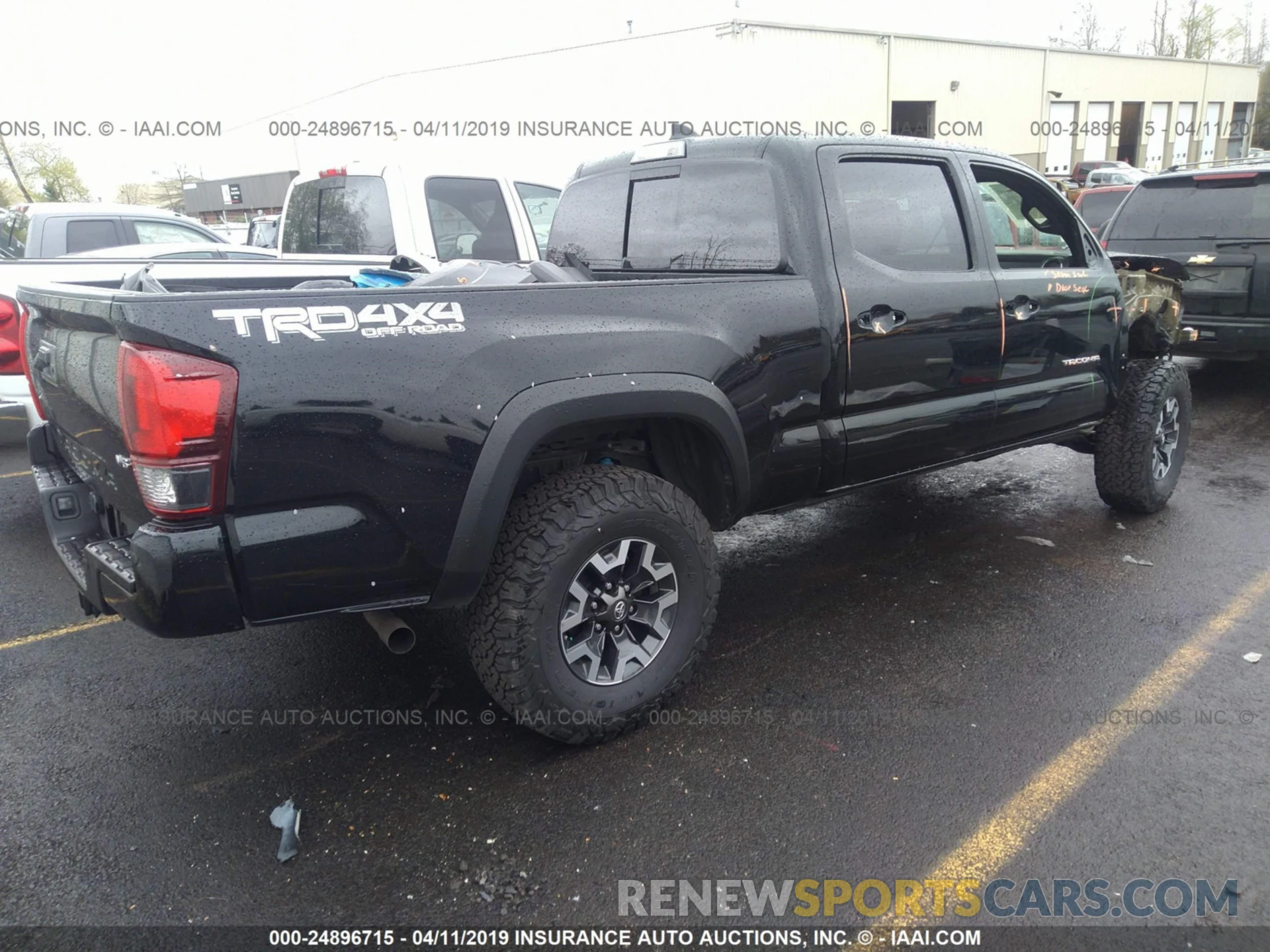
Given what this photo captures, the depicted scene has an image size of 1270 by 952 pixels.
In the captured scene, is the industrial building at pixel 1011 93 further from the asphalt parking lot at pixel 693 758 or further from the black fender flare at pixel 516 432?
the black fender flare at pixel 516 432

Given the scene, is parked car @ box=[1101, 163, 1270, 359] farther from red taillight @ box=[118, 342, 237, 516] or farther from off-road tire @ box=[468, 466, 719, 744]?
red taillight @ box=[118, 342, 237, 516]

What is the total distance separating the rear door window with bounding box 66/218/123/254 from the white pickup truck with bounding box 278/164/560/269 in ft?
9.11

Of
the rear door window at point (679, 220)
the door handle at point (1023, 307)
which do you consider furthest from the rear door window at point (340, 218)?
the door handle at point (1023, 307)

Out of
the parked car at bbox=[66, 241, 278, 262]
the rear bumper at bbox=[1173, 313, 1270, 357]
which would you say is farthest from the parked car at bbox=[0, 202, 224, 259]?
the rear bumper at bbox=[1173, 313, 1270, 357]

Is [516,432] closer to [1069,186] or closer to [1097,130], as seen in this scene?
[1069,186]

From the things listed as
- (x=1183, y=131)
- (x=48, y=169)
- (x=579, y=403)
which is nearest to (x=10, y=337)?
(x=579, y=403)

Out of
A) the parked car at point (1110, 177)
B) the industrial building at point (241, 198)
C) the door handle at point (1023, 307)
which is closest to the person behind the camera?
the door handle at point (1023, 307)

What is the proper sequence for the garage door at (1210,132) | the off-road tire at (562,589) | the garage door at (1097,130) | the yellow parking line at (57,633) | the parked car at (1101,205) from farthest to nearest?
the garage door at (1210,132) → the garage door at (1097,130) → the parked car at (1101,205) → the yellow parking line at (57,633) → the off-road tire at (562,589)

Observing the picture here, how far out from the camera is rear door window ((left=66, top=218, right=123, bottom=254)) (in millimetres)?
8156

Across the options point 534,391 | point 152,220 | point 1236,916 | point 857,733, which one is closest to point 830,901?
point 857,733

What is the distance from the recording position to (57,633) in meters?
3.72

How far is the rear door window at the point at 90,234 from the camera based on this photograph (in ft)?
26.8

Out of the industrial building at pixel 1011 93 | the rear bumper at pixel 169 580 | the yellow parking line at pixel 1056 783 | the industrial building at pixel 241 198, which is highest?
the industrial building at pixel 1011 93

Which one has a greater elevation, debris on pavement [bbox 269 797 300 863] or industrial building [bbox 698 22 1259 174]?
industrial building [bbox 698 22 1259 174]
